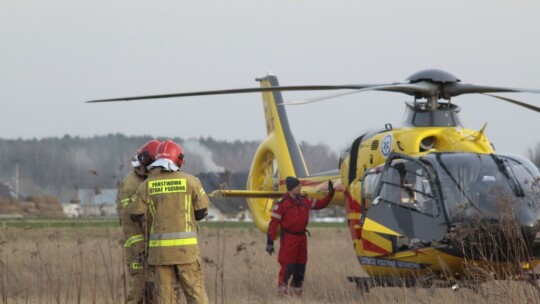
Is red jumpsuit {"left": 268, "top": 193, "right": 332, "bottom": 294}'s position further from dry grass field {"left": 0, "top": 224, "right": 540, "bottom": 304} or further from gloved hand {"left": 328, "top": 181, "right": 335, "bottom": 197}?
gloved hand {"left": 328, "top": 181, "right": 335, "bottom": 197}

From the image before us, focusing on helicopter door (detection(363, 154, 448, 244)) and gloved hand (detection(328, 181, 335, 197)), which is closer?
helicopter door (detection(363, 154, 448, 244))

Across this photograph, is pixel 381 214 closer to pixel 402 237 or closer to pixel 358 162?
pixel 402 237

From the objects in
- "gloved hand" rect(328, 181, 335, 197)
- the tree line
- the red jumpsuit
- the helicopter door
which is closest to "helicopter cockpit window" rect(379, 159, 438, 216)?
the helicopter door

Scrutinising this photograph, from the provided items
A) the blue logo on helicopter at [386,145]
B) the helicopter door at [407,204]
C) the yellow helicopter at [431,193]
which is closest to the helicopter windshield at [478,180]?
the yellow helicopter at [431,193]

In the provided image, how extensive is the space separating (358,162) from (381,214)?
1474mm

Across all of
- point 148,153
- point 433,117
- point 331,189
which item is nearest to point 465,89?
point 433,117

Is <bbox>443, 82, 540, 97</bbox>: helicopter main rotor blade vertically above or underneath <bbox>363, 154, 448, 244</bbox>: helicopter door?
above

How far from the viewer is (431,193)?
34.2ft

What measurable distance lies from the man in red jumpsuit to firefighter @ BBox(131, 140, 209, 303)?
15.8 feet

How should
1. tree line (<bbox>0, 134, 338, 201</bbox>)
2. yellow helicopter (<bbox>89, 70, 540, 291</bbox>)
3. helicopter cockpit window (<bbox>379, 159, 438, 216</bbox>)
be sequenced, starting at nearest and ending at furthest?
yellow helicopter (<bbox>89, 70, 540, 291</bbox>)
helicopter cockpit window (<bbox>379, 159, 438, 216</bbox>)
tree line (<bbox>0, 134, 338, 201</bbox>)

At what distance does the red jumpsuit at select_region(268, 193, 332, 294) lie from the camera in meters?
12.7

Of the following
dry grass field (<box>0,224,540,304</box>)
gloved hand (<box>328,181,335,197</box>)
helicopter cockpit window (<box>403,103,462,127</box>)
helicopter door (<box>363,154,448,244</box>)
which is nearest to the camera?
dry grass field (<box>0,224,540,304</box>)

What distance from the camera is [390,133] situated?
38.7ft

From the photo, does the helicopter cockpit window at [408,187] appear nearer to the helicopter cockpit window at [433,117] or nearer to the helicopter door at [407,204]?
the helicopter door at [407,204]
